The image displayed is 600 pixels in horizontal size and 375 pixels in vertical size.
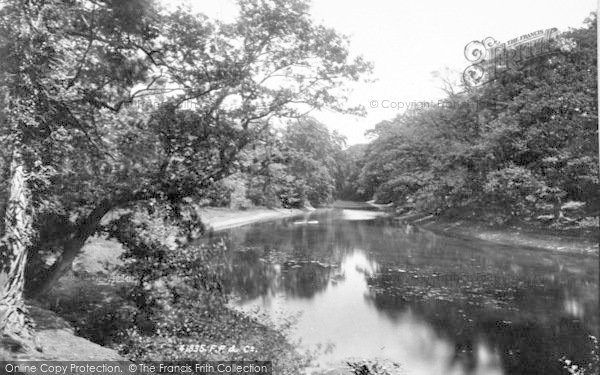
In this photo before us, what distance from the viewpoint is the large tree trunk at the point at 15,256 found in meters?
7.16

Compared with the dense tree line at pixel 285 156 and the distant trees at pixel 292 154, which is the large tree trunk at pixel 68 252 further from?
the distant trees at pixel 292 154

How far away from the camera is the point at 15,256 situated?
736 cm

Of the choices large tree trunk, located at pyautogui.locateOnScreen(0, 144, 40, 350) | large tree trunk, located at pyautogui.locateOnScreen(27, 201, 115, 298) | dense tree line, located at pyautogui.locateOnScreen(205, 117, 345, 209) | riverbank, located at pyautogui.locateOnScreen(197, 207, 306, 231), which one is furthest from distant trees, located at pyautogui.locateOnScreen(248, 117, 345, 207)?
riverbank, located at pyautogui.locateOnScreen(197, 207, 306, 231)

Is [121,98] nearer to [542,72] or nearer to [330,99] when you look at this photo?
[330,99]

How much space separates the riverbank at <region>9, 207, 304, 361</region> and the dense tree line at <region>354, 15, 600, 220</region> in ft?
73.7

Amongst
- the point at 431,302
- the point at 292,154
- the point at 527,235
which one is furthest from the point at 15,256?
the point at 527,235

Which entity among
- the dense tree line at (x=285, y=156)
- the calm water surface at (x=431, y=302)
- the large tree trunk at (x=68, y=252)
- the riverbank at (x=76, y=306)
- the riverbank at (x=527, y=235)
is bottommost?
the calm water surface at (x=431, y=302)

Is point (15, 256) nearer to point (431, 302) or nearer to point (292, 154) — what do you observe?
point (292, 154)

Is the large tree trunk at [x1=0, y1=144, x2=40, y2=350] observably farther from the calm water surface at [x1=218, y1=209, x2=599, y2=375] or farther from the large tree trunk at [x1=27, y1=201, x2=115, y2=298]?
the calm water surface at [x1=218, y1=209, x2=599, y2=375]

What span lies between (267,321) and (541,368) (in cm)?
717

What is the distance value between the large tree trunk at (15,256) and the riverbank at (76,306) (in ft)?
1.54

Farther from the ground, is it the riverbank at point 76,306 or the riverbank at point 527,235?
the riverbank at point 76,306

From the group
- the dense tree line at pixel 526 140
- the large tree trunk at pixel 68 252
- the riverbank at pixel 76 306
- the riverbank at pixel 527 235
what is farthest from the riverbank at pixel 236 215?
the large tree trunk at pixel 68 252

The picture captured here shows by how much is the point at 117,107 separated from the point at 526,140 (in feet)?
91.7
